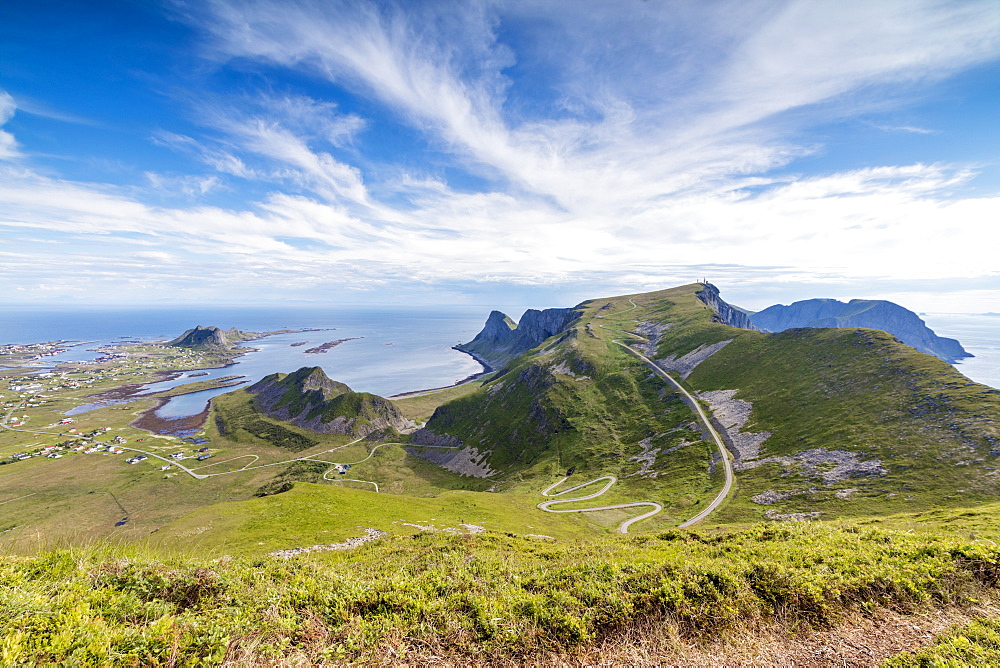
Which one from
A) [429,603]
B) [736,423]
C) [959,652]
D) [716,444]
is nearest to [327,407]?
[716,444]

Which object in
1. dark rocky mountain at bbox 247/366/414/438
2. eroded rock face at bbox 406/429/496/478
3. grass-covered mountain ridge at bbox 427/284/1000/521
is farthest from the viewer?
dark rocky mountain at bbox 247/366/414/438

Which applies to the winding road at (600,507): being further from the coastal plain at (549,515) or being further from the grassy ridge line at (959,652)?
the grassy ridge line at (959,652)

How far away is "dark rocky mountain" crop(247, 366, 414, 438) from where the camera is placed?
152250 mm

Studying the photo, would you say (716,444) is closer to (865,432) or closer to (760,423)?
(760,423)

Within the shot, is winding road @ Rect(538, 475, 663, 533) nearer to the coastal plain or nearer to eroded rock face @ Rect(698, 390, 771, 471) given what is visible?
the coastal plain

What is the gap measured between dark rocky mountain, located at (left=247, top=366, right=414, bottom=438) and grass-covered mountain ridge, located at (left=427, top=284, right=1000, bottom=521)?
26.1m

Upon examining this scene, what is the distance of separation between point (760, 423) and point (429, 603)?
4118 inches

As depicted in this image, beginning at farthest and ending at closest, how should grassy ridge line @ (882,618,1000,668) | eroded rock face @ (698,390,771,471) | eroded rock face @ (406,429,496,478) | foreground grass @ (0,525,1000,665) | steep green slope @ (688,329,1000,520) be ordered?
eroded rock face @ (406,429,496,478) → eroded rock face @ (698,390,771,471) → steep green slope @ (688,329,1000,520) → grassy ridge line @ (882,618,1000,668) → foreground grass @ (0,525,1000,665)

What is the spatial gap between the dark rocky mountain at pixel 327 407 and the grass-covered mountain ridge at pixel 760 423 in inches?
1028

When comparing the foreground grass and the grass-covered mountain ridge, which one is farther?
the grass-covered mountain ridge

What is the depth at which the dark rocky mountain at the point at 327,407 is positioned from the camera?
15225cm

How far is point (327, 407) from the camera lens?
6299 inches

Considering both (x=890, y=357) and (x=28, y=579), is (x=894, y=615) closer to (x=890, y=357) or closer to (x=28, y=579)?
Answer: (x=28, y=579)

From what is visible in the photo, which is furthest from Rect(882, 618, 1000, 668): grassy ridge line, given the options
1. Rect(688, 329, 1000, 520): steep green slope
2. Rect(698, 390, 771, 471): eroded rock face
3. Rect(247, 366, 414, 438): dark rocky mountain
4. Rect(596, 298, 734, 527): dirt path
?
Rect(247, 366, 414, 438): dark rocky mountain
